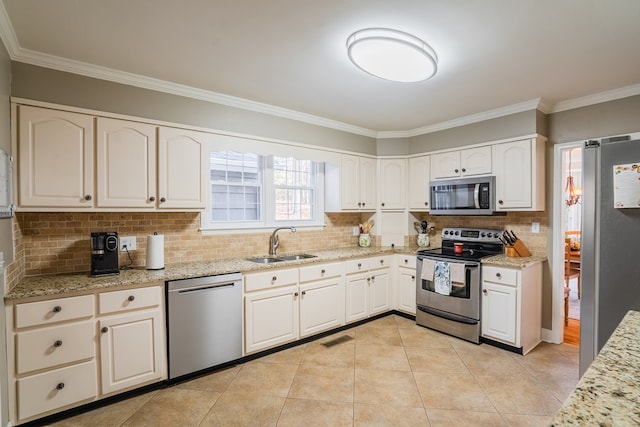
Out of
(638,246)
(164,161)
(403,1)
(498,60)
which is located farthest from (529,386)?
(164,161)

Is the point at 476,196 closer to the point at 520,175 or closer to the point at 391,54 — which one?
the point at 520,175

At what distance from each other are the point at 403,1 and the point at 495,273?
2.65m

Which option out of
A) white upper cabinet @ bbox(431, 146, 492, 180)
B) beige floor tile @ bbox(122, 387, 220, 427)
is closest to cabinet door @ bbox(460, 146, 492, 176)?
white upper cabinet @ bbox(431, 146, 492, 180)

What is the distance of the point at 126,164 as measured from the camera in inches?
102

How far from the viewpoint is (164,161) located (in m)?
2.75

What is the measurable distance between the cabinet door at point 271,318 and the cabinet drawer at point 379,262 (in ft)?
3.76

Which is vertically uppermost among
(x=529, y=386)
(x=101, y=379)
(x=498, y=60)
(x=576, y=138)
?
(x=498, y=60)

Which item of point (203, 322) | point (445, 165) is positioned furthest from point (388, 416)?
point (445, 165)

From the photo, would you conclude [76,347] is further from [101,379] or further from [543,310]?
[543,310]

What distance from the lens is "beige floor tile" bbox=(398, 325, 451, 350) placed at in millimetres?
3305

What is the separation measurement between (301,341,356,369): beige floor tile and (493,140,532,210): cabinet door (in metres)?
2.21

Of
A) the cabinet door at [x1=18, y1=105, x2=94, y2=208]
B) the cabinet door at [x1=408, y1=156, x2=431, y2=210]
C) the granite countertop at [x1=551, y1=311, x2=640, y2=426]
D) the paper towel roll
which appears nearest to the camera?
the granite countertop at [x1=551, y1=311, x2=640, y2=426]

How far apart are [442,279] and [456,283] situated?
0.51 ft

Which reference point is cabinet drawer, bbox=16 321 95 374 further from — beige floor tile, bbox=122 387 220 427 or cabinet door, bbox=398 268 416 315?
cabinet door, bbox=398 268 416 315
